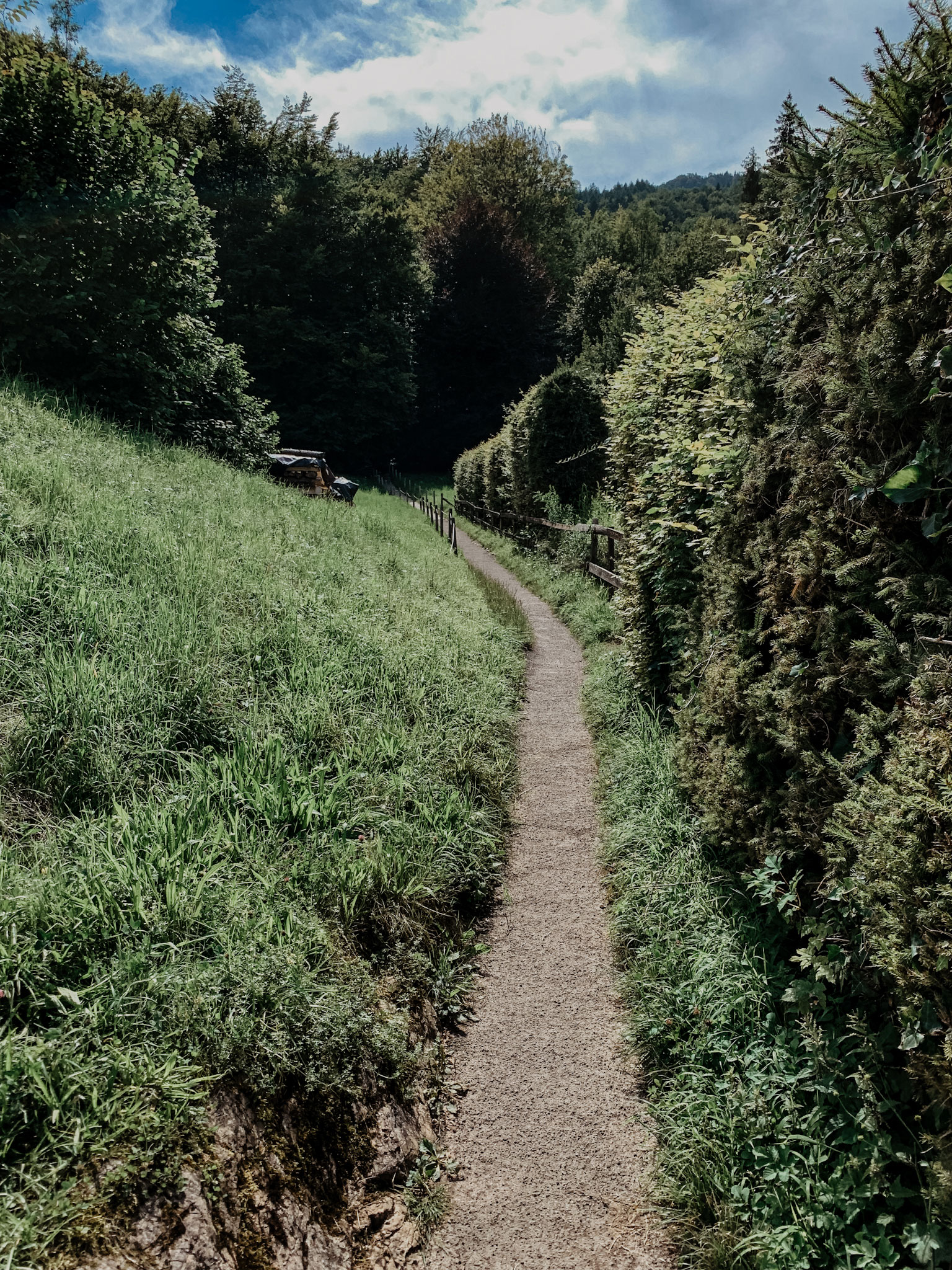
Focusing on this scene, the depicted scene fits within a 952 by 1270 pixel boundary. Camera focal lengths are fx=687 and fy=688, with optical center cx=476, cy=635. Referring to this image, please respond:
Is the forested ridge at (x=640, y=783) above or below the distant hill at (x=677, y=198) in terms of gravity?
below

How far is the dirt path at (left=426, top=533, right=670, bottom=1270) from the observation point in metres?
2.64

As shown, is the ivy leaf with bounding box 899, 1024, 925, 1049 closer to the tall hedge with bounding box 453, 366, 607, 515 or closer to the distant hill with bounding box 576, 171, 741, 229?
the tall hedge with bounding box 453, 366, 607, 515

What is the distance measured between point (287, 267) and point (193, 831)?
39844 mm

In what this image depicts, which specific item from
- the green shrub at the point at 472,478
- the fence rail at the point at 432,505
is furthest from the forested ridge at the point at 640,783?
the green shrub at the point at 472,478

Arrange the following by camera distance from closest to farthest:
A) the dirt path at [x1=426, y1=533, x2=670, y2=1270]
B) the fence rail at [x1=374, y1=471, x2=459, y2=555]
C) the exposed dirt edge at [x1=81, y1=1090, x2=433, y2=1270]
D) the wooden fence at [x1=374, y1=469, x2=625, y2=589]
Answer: the exposed dirt edge at [x1=81, y1=1090, x2=433, y2=1270], the dirt path at [x1=426, y1=533, x2=670, y2=1270], the wooden fence at [x1=374, y1=469, x2=625, y2=589], the fence rail at [x1=374, y1=471, x2=459, y2=555]

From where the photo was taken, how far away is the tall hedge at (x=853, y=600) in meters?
2.22

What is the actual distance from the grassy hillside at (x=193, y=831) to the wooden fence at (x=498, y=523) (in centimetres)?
414

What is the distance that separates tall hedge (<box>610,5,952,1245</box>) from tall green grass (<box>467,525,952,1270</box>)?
0.04 meters

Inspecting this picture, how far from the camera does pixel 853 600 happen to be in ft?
9.38

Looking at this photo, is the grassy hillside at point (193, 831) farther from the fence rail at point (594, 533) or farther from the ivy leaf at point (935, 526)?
the fence rail at point (594, 533)

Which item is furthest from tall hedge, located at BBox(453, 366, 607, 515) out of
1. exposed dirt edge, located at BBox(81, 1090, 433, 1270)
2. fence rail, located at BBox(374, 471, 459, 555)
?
exposed dirt edge, located at BBox(81, 1090, 433, 1270)

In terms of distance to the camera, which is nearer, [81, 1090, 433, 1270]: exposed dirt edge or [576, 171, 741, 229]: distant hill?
[81, 1090, 433, 1270]: exposed dirt edge

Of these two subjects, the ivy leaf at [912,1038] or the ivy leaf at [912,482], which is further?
the ivy leaf at [912,482]

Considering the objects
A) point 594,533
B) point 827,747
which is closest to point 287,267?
point 594,533
